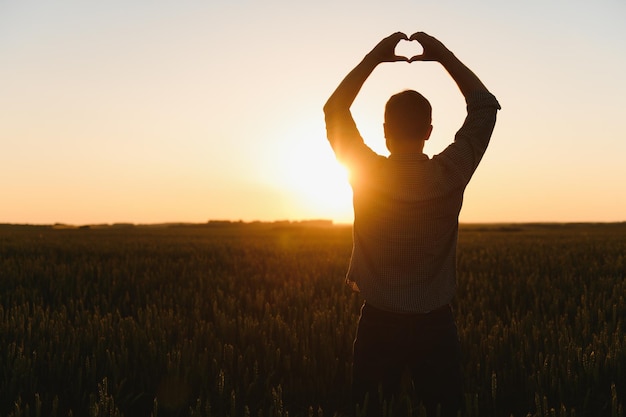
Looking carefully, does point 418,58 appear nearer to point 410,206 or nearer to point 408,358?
point 410,206

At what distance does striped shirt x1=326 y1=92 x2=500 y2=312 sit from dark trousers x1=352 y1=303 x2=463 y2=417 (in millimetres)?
86

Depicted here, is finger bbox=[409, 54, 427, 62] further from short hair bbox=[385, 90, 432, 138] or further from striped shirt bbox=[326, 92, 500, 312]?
striped shirt bbox=[326, 92, 500, 312]

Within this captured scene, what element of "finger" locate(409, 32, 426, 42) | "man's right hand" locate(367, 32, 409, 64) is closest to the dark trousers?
"man's right hand" locate(367, 32, 409, 64)

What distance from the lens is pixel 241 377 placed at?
10.9 ft

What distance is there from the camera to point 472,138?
248 cm

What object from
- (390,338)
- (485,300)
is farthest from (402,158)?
(485,300)

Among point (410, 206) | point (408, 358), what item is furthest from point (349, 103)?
point (408, 358)

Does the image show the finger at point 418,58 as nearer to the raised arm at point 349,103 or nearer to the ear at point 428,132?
the raised arm at point 349,103

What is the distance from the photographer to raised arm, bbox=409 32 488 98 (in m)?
2.51

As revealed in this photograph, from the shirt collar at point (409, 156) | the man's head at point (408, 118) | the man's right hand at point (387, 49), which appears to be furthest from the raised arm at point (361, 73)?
the shirt collar at point (409, 156)

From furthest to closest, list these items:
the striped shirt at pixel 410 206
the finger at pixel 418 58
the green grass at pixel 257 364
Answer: the green grass at pixel 257 364, the finger at pixel 418 58, the striped shirt at pixel 410 206

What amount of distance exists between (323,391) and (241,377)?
19.9 inches

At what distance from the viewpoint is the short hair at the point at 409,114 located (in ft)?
7.98

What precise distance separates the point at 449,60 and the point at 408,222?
78 cm
